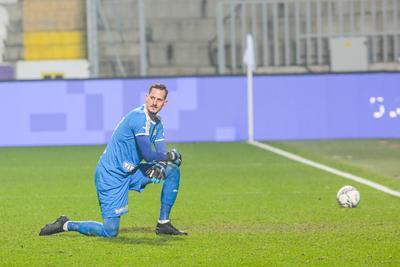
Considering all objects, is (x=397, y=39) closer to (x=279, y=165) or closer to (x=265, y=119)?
(x=265, y=119)

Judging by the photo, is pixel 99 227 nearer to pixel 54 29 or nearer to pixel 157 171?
pixel 157 171

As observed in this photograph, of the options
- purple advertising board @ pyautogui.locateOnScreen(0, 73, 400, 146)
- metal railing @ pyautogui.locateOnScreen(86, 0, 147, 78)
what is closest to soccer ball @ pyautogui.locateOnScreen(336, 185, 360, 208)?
purple advertising board @ pyautogui.locateOnScreen(0, 73, 400, 146)

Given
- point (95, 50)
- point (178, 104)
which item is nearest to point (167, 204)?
point (178, 104)

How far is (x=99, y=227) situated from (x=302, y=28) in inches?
921

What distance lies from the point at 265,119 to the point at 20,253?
18.0 meters

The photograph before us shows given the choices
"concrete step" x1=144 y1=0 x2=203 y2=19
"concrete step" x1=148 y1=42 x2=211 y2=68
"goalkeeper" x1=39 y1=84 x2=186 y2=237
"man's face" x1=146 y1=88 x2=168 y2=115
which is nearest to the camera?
"man's face" x1=146 y1=88 x2=168 y2=115

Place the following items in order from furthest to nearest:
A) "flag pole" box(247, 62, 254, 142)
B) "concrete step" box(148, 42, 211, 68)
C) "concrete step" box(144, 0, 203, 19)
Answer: "concrete step" box(144, 0, 203, 19)
"concrete step" box(148, 42, 211, 68)
"flag pole" box(247, 62, 254, 142)

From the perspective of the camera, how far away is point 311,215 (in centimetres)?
1243

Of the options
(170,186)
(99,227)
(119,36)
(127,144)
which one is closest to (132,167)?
(127,144)

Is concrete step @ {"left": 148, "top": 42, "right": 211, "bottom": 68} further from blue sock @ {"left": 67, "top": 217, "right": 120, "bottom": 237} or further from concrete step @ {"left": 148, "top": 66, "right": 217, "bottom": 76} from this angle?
blue sock @ {"left": 67, "top": 217, "right": 120, "bottom": 237}

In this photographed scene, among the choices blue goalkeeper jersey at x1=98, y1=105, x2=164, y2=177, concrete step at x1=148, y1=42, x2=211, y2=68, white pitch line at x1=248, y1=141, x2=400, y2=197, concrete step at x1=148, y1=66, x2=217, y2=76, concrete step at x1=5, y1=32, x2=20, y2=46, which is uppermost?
concrete step at x1=5, y1=32, x2=20, y2=46

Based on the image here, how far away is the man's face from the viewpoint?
10055mm

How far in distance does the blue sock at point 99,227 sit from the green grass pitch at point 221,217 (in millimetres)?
74

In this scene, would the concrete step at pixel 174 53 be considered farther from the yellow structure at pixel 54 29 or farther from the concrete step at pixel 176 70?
the yellow structure at pixel 54 29
